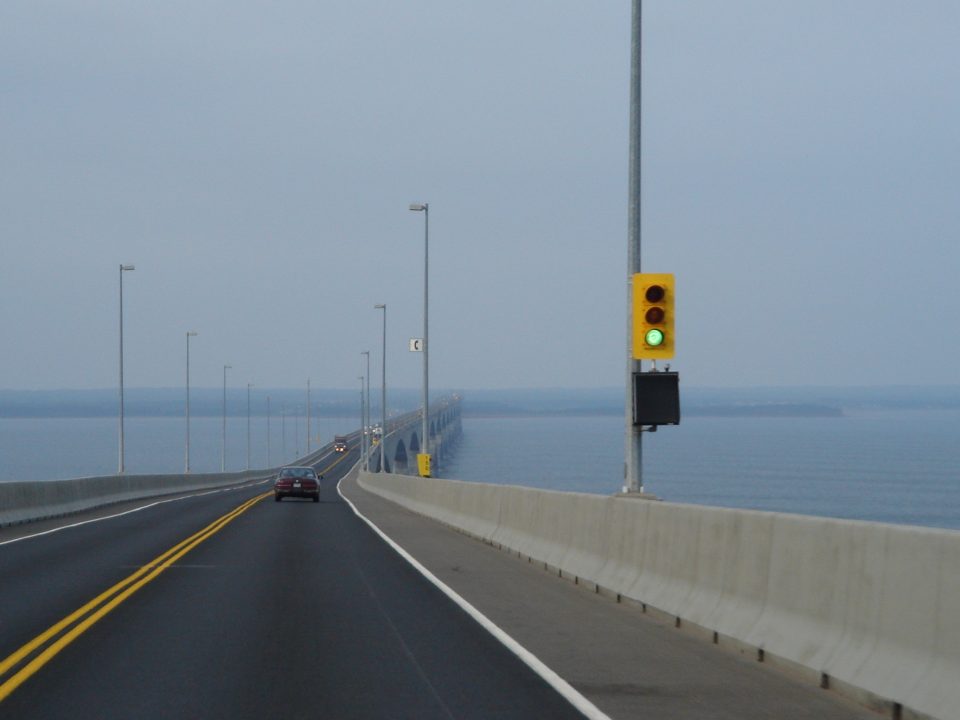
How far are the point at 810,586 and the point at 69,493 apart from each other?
3238cm

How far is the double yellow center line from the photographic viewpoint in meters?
10.1

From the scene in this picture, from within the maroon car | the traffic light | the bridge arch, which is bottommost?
the bridge arch

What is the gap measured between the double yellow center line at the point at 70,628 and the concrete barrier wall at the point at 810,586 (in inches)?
210

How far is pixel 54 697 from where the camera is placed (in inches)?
362

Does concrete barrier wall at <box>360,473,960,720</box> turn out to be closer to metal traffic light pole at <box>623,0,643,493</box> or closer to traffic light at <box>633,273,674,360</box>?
metal traffic light pole at <box>623,0,643,493</box>

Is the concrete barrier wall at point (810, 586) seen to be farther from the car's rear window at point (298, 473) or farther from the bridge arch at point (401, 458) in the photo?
the bridge arch at point (401, 458)

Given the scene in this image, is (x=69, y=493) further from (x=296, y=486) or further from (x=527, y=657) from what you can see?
(x=527, y=657)

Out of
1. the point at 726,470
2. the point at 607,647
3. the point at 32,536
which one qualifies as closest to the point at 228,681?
the point at 607,647

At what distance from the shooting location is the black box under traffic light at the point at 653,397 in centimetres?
1688

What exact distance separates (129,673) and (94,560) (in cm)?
1087

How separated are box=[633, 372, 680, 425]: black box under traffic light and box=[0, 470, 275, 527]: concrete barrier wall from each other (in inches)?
734

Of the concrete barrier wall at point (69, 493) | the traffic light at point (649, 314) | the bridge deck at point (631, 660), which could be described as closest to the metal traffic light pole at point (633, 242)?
the traffic light at point (649, 314)

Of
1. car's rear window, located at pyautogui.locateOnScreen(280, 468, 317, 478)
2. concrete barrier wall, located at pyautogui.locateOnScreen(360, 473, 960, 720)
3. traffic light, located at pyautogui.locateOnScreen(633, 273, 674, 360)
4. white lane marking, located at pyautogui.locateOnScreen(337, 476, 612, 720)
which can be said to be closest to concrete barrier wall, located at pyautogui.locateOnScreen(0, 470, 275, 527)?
car's rear window, located at pyautogui.locateOnScreen(280, 468, 317, 478)

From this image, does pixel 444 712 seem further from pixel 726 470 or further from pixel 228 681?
pixel 726 470
